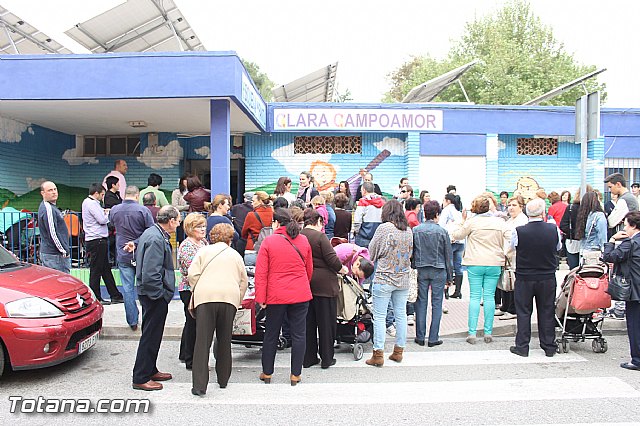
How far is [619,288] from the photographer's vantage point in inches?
243


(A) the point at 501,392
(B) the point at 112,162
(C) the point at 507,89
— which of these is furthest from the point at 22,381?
(C) the point at 507,89

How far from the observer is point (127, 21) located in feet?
41.3

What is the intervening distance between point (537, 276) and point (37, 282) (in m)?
5.85

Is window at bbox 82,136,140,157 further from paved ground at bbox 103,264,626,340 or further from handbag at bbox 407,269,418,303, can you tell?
handbag at bbox 407,269,418,303

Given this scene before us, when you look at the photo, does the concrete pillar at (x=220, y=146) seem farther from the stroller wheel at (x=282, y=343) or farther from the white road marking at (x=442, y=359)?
the white road marking at (x=442, y=359)

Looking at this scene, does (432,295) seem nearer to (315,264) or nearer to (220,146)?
(315,264)

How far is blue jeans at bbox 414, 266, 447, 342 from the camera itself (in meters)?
6.97

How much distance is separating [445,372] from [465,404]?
102cm

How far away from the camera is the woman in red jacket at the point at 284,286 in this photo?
5441 mm

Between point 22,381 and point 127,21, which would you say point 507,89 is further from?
point 22,381

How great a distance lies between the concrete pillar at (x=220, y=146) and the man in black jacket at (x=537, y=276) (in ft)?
18.6

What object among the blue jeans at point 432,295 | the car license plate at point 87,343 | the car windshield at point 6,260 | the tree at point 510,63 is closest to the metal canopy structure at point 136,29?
the car windshield at point 6,260

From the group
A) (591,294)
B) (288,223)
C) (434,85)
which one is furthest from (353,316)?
(434,85)

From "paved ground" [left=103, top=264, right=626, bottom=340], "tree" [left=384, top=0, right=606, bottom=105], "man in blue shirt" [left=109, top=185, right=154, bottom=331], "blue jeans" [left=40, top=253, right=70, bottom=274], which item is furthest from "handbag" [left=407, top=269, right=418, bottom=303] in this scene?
"tree" [left=384, top=0, right=606, bottom=105]
